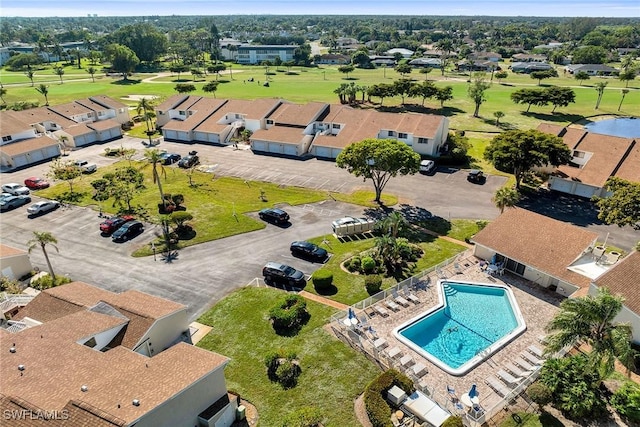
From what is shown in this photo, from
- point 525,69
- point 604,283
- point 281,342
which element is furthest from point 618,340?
point 525,69

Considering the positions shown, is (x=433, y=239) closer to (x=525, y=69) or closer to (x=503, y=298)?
(x=503, y=298)

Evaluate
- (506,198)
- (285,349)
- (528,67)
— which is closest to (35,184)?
(285,349)

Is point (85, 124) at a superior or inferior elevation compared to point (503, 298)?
superior

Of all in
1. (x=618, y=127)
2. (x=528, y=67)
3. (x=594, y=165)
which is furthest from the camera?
(x=528, y=67)

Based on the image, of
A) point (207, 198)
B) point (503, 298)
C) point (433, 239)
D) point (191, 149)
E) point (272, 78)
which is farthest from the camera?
point (272, 78)

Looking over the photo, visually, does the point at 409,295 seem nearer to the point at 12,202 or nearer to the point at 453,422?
the point at 453,422

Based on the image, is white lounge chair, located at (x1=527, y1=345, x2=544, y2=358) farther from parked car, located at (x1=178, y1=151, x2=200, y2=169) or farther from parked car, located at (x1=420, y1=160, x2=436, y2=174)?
parked car, located at (x1=178, y1=151, x2=200, y2=169)

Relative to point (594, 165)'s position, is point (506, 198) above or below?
below

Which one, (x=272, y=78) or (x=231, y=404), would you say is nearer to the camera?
(x=231, y=404)

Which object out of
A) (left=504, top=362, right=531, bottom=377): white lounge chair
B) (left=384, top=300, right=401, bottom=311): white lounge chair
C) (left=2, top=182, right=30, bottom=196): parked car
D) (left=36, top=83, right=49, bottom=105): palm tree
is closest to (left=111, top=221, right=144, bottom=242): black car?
(left=2, top=182, right=30, bottom=196): parked car
